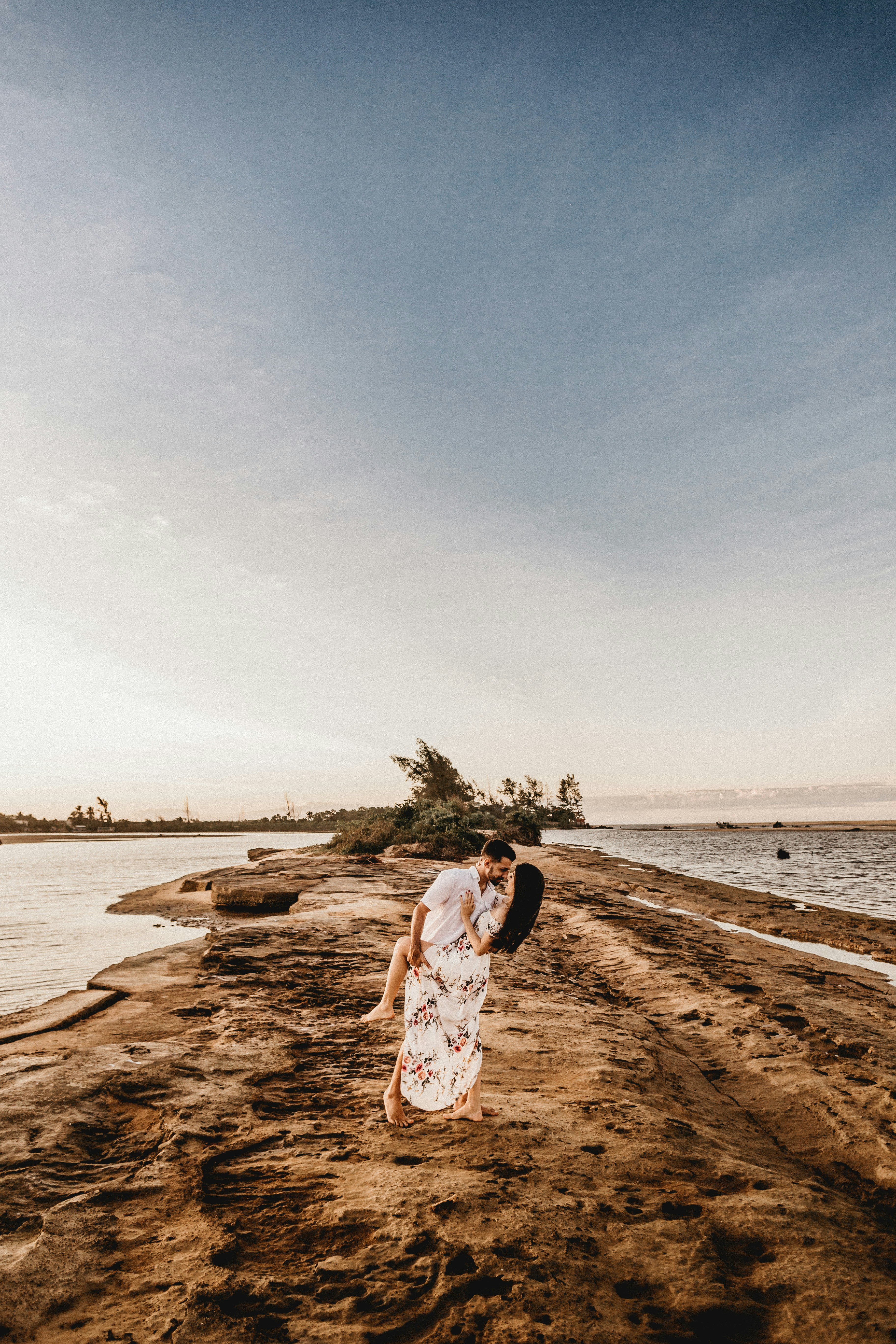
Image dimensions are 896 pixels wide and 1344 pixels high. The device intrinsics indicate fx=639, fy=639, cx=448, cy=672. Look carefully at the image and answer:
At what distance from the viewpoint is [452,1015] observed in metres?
4.31

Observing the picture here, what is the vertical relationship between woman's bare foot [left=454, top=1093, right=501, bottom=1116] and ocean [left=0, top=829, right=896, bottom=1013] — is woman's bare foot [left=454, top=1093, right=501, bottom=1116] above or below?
above

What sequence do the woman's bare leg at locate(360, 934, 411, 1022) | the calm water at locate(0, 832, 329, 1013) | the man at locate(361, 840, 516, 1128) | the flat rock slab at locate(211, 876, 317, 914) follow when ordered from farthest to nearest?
the flat rock slab at locate(211, 876, 317, 914), the calm water at locate(0, 832, 329, 1013), the woman's bare leg at locate(360, 934, 411, 1022), the man at locate(361, 840, 516, 1128)

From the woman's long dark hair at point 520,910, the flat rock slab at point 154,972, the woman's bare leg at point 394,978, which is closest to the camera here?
the woman's long dark hair at point 520,910

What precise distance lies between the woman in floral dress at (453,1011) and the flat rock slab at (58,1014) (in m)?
3.84

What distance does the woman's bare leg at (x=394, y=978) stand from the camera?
14.8 ft

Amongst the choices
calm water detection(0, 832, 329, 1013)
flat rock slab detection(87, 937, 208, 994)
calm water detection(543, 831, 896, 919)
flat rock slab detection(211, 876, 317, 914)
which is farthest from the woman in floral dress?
calm water detection(543, 831, 896, 919)

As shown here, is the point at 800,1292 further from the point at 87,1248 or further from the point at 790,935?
the point at 790,935

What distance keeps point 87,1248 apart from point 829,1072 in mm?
5700

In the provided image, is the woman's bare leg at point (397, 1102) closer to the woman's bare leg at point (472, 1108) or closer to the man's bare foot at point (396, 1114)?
the man's bare foot at point (396, 1114)

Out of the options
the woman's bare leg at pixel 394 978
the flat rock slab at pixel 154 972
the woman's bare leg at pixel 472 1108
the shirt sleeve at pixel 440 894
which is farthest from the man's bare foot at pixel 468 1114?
the flat rock slab at pixel 154 972

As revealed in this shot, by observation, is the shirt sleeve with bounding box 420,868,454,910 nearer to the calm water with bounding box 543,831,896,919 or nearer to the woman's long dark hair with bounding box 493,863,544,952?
the woman's long dark hair with bounding box 493,863,544,952

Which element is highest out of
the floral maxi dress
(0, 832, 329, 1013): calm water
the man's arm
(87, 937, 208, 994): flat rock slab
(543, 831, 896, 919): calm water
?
the man's arm

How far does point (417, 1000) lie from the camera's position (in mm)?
4316

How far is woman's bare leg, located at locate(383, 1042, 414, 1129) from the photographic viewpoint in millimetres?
4145
